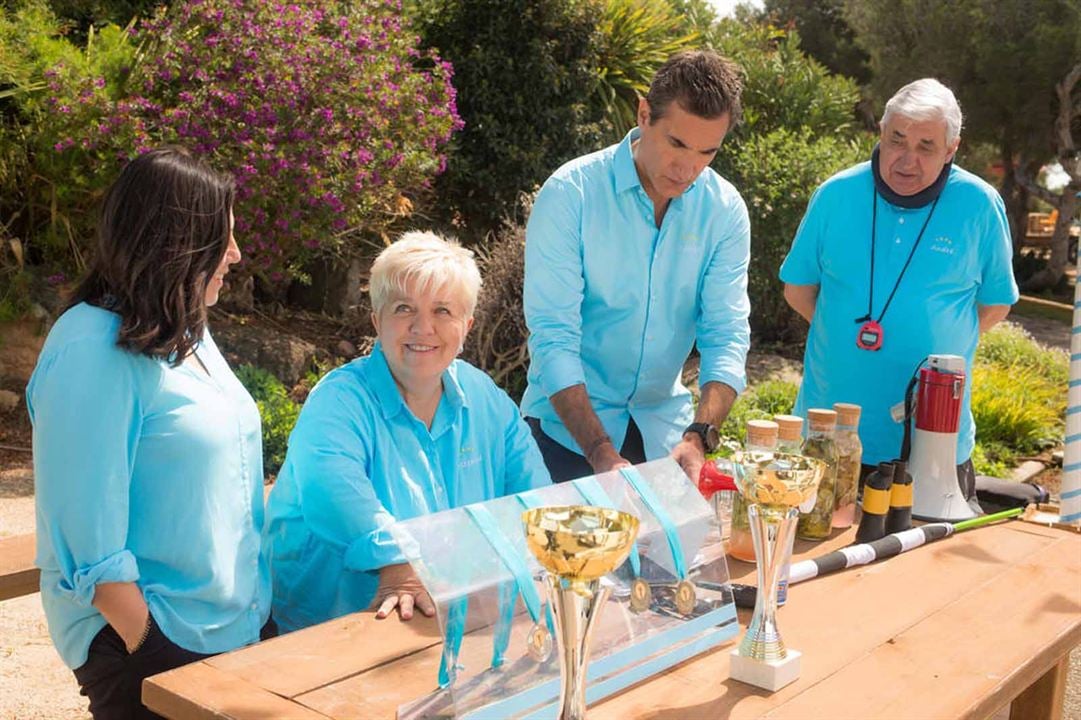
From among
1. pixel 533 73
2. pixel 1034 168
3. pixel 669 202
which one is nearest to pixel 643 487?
pixel 669 202

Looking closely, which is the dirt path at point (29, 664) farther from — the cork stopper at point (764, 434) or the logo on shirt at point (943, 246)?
the cork stopper at point (764, 434)

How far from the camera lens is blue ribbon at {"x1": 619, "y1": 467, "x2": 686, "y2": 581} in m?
2.09

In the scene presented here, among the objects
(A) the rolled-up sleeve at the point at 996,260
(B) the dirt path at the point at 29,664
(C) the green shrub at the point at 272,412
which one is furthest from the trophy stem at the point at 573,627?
(C) the green shrub at the point at 272,412

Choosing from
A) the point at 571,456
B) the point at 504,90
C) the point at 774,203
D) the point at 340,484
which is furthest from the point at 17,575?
the point at 774,203

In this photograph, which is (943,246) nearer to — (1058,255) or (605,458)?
(605,458)

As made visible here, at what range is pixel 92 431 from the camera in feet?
6.92

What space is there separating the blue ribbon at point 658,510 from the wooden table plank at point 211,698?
70cm

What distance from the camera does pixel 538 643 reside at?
1821 mm

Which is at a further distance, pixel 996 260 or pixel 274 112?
pixel 274 112

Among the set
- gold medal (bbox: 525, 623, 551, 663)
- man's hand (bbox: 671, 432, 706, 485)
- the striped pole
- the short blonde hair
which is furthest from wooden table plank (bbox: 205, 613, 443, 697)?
the striped pole

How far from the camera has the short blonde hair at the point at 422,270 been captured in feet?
8.45

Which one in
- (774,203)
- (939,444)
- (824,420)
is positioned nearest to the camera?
(824,420)

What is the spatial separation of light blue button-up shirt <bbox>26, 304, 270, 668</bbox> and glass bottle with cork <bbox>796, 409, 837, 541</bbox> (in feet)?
4.26

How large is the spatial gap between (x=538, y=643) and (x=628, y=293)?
5.11ft
